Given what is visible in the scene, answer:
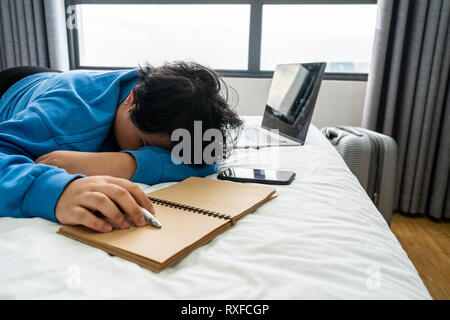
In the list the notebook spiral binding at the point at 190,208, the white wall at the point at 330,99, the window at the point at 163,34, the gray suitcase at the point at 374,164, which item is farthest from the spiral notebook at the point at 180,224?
the window at the point at 163,34

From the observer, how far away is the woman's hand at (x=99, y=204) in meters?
0.37

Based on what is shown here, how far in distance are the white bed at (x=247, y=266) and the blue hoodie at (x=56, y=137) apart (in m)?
→ 0.04

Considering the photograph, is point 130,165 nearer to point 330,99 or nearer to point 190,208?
point 190,208

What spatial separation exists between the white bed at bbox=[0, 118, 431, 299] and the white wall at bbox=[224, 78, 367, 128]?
1474 millimetres

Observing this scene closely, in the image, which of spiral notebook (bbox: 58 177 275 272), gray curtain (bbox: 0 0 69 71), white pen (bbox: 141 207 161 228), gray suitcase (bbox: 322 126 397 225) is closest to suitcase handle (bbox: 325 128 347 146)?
gray suitcase (bbox: 322 126 397 225)

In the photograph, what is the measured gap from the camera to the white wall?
5.92 feet

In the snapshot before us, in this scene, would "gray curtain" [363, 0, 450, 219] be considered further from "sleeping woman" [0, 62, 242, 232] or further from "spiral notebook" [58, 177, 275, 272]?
"spiral notebook" [58, 177, 275, 272]

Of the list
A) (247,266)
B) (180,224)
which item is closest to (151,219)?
(180,224)

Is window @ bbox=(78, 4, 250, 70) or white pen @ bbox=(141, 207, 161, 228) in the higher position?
window @ bbox=(78, 4, 250, 70)

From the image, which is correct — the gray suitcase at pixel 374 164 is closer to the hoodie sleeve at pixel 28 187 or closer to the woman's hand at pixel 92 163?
the woman's hand at pixel 92 163

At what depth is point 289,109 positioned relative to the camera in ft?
3.87

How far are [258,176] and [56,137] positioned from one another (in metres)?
0.43

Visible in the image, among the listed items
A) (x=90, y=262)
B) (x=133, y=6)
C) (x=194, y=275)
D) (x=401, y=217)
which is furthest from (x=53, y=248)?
(x=133, y=6)

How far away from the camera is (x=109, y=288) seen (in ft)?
0.93
